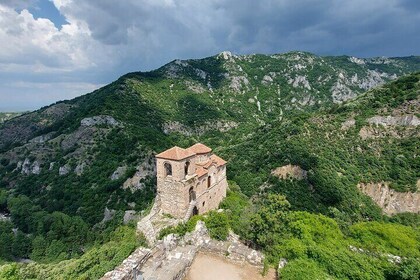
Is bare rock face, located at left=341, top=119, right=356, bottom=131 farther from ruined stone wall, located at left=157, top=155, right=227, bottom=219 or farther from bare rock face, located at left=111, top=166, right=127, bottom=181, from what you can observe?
bare rock face, located at left=111, top=166, right=127, bottom=181

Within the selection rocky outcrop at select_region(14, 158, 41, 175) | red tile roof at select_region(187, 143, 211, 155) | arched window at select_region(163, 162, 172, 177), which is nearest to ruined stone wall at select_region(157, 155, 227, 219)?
arched window at select_region(163, 162, 172, 177)

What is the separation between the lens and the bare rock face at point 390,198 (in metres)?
56.1

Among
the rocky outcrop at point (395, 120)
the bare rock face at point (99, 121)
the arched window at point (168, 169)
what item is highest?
the bare rock face at point (99, 121)

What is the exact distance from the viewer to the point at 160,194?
108 ft

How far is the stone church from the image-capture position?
3114cm

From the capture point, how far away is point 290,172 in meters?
58.6

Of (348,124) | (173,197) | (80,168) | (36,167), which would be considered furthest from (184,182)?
(36,167)

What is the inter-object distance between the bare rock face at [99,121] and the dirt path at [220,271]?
74116mm

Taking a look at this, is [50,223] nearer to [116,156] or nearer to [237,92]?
[116,156]

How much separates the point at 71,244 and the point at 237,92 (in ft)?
399

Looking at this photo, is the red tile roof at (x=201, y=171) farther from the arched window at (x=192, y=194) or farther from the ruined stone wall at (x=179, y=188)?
the arched window at (x=192, y=194)

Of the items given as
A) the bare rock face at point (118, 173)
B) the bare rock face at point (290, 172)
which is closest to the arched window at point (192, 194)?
the bare rock face at point (290, 172)

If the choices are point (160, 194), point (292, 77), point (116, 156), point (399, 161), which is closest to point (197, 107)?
point (116, 156)

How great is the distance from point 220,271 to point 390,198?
52.5m
